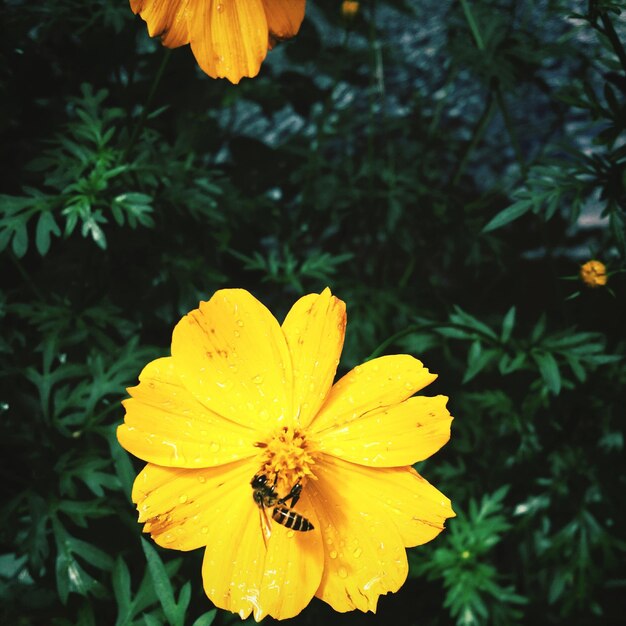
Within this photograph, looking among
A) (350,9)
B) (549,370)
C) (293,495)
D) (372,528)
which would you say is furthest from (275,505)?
(350,9)

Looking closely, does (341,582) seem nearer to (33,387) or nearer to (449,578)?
(449,578)

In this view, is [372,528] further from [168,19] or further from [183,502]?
[168,19]

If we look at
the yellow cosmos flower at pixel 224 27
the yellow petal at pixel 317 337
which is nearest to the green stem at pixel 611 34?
the yellow cosmos flower at pixel 224 27

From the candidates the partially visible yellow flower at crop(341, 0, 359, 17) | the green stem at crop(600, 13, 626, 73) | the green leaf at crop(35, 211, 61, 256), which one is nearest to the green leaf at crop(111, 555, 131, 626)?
the green leaf at crop(35, 211, 61, 256)

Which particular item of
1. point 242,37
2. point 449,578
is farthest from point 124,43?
point 449,578

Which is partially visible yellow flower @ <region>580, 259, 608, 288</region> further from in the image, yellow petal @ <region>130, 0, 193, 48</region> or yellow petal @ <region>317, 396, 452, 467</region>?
yellow petal @ <region>130, 0, 193, 48</region>

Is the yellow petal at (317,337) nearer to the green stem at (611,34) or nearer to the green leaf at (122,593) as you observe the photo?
the green leaf at (122,593)
